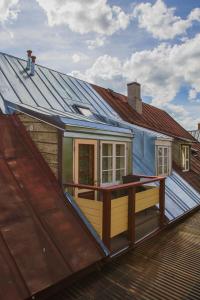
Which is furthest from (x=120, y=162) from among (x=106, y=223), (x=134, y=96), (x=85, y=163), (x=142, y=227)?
(x=134, y=96)

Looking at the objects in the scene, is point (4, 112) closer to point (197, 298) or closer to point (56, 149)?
point (56, 149)

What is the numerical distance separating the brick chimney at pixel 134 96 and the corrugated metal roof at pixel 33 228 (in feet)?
37.6

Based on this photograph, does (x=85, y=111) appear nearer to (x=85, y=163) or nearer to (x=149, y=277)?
(x=85, y=163)

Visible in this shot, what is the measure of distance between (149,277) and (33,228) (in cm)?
266

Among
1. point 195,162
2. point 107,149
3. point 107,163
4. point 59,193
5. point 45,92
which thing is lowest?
point 59,193

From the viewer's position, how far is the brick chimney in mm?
16797

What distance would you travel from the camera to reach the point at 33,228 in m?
4.57

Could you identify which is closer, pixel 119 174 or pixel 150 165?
pixel 119 174

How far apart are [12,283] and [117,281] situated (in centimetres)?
222

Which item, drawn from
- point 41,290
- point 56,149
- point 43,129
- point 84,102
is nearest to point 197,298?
point 41,290

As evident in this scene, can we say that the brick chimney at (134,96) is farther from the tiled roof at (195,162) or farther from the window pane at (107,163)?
the window pane at (107,163)

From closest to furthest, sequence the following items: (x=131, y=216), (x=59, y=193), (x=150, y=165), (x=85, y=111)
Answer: (x=59, y=193) → (x=131, y=216) → (x=85, y=111) → (x=150, y=165)

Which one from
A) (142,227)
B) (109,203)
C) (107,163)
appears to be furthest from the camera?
(107,163)

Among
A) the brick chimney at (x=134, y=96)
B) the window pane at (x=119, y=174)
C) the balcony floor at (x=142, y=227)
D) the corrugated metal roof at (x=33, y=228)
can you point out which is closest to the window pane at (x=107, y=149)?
the window pane at (x=119, y=174)
